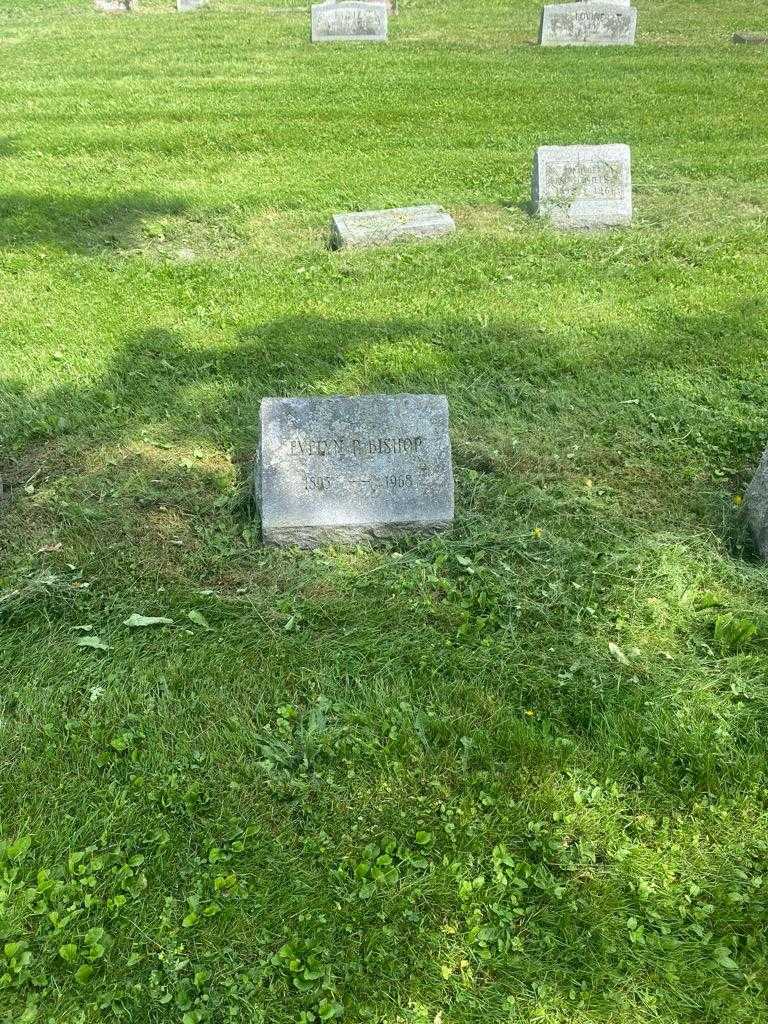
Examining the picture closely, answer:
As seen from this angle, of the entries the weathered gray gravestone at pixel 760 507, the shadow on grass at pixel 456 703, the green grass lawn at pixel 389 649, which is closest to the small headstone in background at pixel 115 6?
the green grass lawn at pixel 389 649

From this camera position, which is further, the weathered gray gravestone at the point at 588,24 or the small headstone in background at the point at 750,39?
the small headstone in background at the point at 750,39

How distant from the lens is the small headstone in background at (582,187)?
842 centimetres

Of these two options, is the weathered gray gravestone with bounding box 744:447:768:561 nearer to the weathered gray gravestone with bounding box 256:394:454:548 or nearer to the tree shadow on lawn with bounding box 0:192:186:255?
the weathered gray gravestone with bounding box 256:394:454:548

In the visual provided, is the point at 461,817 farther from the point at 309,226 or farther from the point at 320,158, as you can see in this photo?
the point at 320,158

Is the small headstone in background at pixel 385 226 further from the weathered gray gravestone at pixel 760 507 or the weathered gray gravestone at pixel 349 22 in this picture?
the weathered gray gravestone at pixel 349 22

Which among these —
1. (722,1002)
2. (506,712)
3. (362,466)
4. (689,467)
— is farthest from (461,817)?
(689,467)

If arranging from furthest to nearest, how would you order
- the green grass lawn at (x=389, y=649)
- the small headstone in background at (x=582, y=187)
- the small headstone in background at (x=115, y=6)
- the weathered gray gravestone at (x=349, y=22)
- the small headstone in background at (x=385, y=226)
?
1. the small headstone in background at (x=115, y=6)
2. the weathered gray gravestone at (x=349, y=22)
3. the small headstone in background at (x=582, y=187)
4. the small headstone in background at (x=385, y=226)
5. the green grass lawn at (x=389, y=649)

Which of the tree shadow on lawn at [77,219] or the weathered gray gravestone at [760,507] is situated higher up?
the tree shadow on lawn at [77,219]

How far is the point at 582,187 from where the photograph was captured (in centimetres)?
852

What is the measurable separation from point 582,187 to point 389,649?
672cm

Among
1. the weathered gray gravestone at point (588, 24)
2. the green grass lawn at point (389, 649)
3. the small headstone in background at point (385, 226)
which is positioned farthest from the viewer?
the weathered gray gravestone at point (588, 24)

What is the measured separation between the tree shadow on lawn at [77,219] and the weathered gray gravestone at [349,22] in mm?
10103

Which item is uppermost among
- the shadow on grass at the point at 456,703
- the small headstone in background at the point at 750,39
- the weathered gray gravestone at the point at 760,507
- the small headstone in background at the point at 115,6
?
the small headstone in background at the point at 115,6

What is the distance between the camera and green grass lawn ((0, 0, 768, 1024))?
2.55 metres
